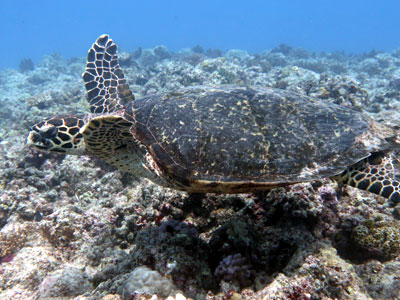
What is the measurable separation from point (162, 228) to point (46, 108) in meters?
9.70

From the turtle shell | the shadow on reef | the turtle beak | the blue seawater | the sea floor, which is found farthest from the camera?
the blue seawater

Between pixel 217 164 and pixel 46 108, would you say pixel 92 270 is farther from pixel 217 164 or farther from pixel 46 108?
pixel 46 108

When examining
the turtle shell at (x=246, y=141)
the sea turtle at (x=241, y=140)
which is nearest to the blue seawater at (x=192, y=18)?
the sea turtle at (x=241, y=140)

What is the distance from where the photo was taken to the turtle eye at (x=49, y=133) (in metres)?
3.23

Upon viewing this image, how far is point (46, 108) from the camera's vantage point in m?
9.89

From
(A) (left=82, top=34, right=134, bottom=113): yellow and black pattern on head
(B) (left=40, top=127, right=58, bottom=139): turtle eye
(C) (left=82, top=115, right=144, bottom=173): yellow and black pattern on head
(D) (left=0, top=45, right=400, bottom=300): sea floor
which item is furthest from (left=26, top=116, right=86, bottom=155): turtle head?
(D) (left=0, top=45, right=400, bottom=300): sea floor

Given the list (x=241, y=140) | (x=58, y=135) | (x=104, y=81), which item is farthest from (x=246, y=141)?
(x=104, y=81)

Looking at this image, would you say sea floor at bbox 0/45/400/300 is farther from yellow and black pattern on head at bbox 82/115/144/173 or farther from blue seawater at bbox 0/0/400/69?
blue seawater at bbox 0/0/400/69

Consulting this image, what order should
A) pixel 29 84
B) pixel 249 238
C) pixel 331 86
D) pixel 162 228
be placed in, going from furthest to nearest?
pixel 29 84 → pixel 331 86 → pixel 162 228 → pixel 249 238

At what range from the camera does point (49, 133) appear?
128 inches

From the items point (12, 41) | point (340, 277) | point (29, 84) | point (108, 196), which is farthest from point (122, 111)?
point (12, 41)

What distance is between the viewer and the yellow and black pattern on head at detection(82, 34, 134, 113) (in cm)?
466

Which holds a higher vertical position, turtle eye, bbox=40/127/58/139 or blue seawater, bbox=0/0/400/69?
blue seawater, bbox=0/0/400/69

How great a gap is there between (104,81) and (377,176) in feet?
16.7
